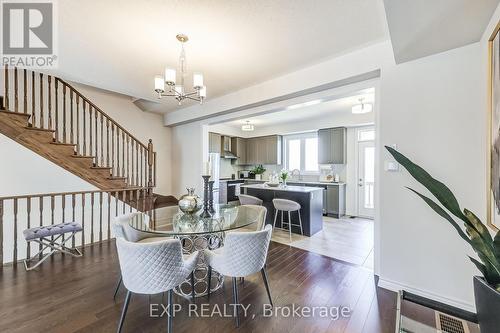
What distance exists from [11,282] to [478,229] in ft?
13.5

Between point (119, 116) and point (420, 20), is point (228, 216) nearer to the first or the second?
point (420, 20)

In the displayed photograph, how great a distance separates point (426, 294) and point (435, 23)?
2.39 m

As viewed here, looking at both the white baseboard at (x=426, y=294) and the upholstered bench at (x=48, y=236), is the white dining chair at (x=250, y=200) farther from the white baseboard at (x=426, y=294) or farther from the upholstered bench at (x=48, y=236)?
the upholstered bench at (x=48, y=236)

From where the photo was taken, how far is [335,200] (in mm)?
5504

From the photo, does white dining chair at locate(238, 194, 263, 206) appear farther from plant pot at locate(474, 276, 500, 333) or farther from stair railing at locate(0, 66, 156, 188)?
plant pot at locate(474, 276, 500, 333)

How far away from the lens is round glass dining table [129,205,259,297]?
1926mm

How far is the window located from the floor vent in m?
5.25

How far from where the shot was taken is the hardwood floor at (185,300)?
1.73m

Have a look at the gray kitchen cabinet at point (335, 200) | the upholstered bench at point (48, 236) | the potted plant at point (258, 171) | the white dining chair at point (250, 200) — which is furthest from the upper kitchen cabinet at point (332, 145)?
the upholstered bench at point (48, 236)

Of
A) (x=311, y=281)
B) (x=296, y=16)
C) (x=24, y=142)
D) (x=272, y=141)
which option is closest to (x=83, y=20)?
(x=296, y=16)

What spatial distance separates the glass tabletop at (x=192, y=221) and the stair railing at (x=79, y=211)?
1134mm

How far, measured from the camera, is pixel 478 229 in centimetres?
100

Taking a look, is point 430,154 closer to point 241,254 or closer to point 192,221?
point 241,254

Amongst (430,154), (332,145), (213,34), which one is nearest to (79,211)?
(213,34)
